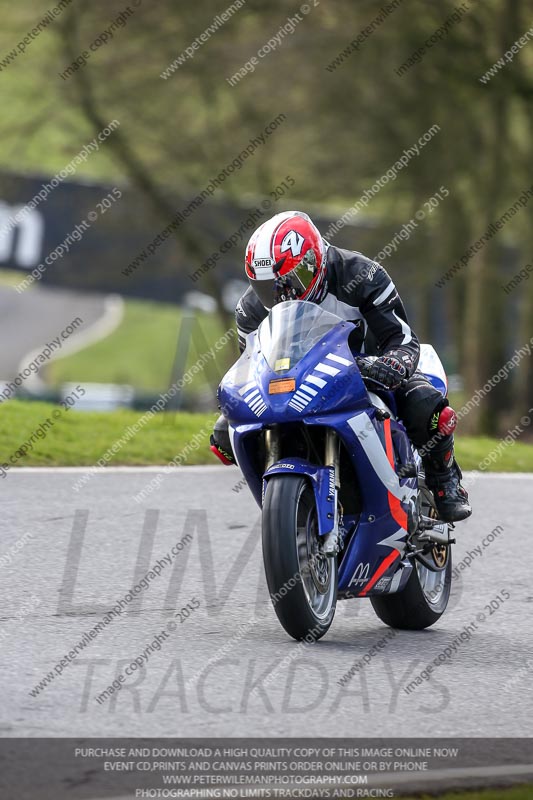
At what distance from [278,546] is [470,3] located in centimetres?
1826

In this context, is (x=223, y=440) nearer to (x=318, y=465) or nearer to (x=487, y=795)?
(x=318, y=465)

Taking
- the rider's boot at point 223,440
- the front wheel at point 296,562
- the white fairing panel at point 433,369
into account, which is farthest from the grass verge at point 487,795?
the white fairing panel at point 433,369

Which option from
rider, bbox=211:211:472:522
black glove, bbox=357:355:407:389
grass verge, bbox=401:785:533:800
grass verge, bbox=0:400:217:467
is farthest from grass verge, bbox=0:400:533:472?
grass verge, bbox=401:785:533:800

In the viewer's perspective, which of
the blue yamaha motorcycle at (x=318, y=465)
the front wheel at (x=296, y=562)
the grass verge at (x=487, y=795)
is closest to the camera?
the grass verge at (x=487, y=795)

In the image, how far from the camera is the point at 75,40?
81.9 ft

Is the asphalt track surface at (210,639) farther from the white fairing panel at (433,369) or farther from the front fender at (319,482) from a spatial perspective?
the white fairing panel at (433,369)

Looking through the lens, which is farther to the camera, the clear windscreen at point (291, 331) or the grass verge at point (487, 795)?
the clear windscreen at point (291, 331)

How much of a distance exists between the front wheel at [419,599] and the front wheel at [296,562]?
27.5 inches

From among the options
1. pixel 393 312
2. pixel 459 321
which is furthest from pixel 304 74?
pixel 393 312

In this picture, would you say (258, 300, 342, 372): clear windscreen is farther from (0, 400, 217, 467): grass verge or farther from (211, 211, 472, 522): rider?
(0, 400, 217, 467): grass verge

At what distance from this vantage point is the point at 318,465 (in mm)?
5602

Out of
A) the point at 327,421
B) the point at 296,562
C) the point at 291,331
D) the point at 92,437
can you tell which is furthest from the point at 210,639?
the point at 92,437

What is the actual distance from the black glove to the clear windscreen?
222 millimetres

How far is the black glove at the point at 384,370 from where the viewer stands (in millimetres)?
5734
